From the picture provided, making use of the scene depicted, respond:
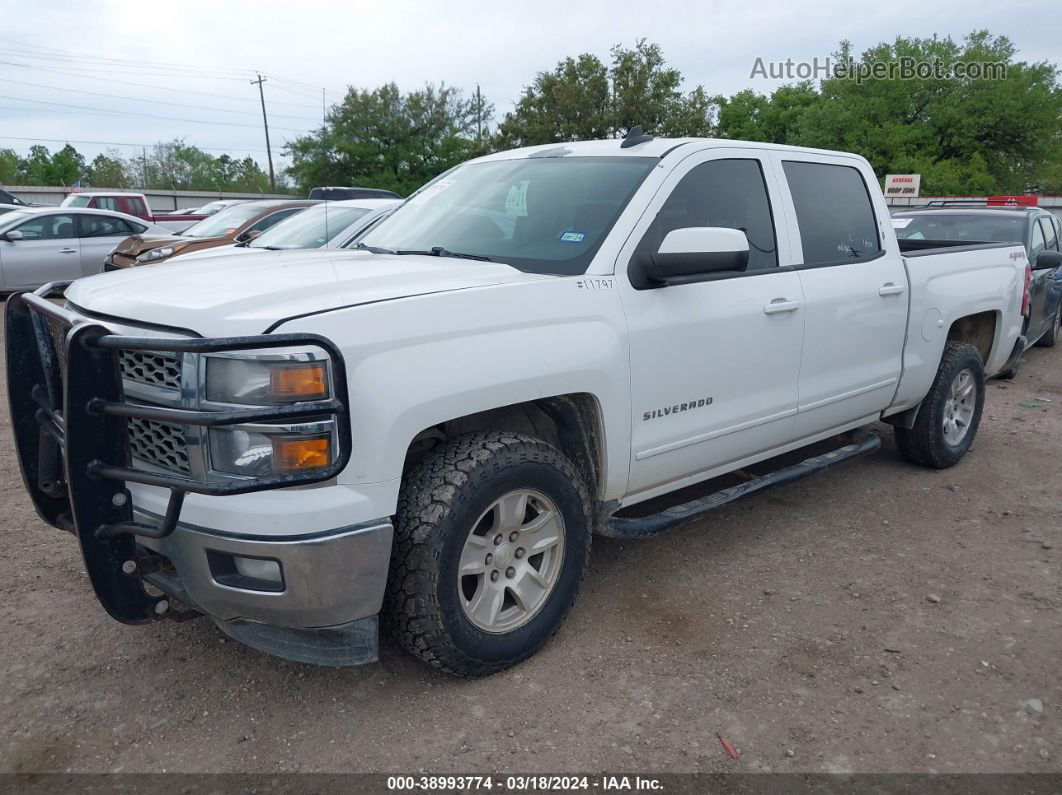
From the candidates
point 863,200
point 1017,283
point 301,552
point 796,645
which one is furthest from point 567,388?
point 1017,283

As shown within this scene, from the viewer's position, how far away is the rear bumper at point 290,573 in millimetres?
2480

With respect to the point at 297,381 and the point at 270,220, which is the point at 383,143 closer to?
the point at 270,220

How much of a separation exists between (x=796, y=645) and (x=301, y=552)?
1984 millimetres

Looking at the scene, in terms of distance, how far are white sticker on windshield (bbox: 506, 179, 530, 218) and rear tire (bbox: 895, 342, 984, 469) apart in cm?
292

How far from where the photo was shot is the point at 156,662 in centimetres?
320

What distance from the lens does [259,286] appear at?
9.18ft

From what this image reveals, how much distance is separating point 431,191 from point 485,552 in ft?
7.14

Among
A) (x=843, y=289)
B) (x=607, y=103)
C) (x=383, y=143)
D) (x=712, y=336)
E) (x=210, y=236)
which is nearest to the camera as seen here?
(x=712, y=336)

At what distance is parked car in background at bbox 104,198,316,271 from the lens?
1117cm

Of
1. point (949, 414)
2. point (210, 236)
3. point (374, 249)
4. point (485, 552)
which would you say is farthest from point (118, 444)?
point (210, 236)

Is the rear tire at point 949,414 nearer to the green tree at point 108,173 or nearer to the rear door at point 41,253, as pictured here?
the rear door at point 41,253

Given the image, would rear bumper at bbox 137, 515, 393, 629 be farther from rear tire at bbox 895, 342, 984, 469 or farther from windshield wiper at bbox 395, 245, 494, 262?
rear tire at bbox 895, 342, 984, 469

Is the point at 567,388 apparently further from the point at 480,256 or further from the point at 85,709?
the point at 85,709

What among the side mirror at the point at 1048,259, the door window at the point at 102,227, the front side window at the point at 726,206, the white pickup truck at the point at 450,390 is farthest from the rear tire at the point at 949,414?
the door window at the point at 102,227
